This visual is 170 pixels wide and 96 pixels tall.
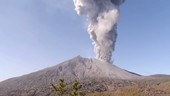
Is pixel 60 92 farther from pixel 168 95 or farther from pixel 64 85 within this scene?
pixel 168 95

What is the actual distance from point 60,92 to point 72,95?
366cm

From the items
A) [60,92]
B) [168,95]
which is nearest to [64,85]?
[60,92]

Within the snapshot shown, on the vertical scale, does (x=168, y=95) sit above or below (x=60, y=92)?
above

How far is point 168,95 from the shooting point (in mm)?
199250

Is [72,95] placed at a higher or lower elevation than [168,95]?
lower

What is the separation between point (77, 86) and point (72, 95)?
9.00ft

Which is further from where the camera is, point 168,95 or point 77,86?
point 168,95

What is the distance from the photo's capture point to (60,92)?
7575 centimetres

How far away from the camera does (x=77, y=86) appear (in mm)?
75250

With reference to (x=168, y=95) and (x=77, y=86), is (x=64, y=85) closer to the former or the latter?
(x=77, y=86)

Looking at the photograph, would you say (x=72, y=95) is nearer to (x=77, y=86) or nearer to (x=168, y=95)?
(x=77, y=86)

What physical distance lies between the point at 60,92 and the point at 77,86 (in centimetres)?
467

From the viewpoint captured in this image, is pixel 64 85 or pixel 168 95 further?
pixel 168 95

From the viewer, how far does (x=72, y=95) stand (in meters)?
73.9
